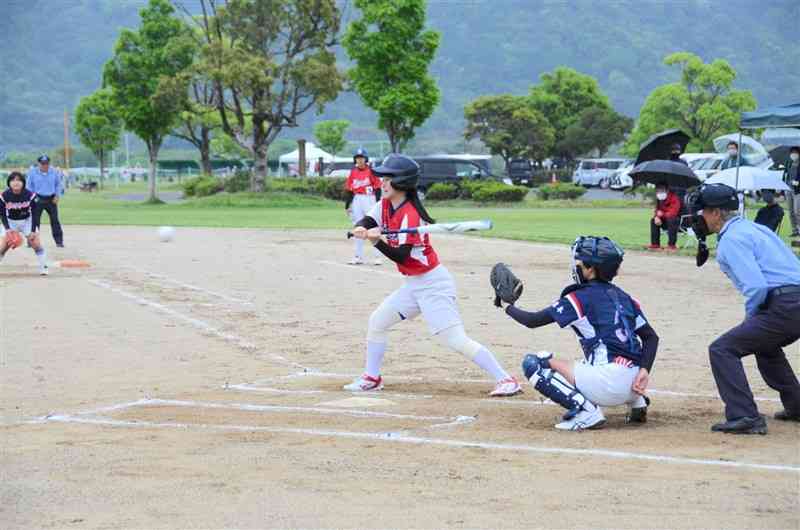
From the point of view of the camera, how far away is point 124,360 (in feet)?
35.3

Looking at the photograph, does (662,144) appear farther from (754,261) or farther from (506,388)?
(754,261)

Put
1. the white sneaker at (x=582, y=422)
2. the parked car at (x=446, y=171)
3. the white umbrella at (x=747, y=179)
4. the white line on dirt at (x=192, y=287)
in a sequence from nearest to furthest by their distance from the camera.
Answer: the white sneaker at (x=582, y=422) < the white line on dirt at (x=192, y=287) < the white umbrella at (x=747, y=179) < the parked car at (x=446, y=171)

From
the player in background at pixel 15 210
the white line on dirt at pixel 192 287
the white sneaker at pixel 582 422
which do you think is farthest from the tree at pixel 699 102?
the white sneaker at pixel 582 422

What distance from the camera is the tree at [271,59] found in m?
50.2

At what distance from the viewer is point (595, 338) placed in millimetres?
7684

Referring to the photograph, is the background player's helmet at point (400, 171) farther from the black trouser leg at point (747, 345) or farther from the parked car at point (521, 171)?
the parked car at point (521, 171)

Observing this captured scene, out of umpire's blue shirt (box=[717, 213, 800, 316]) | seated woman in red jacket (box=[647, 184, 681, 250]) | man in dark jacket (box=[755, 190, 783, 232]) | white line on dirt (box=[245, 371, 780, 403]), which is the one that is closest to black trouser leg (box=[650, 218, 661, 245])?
seated woman in red jacket (box=[647, 184, 681, 250])

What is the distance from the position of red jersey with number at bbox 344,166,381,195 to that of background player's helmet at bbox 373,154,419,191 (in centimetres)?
1151

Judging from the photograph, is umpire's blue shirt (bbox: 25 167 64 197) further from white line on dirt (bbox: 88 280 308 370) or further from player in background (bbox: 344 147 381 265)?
white line on dirt (bbox: 88 280 308 370)

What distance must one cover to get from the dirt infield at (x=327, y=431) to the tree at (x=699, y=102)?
56.4 m

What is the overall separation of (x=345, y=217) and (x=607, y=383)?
31.4 metres

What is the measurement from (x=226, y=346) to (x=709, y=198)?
18.9 feet

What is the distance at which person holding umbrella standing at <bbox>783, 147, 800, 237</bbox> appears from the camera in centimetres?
2400

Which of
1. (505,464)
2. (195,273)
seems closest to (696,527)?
(505,464)
